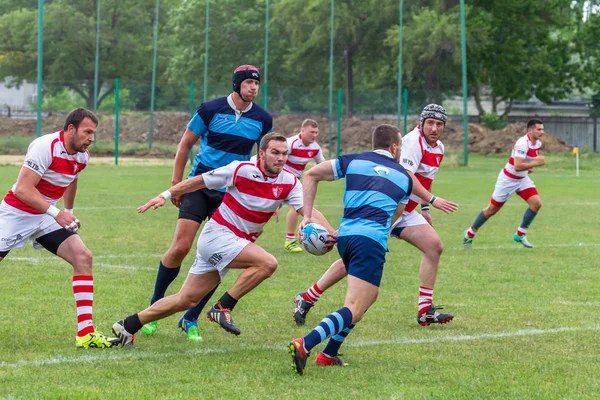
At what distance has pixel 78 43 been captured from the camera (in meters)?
67.0

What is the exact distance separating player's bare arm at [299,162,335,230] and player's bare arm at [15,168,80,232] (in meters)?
1.73

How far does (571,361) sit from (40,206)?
4.11 metres

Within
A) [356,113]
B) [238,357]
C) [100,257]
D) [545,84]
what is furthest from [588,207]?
[545,84]

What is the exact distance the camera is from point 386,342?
8.14 meters

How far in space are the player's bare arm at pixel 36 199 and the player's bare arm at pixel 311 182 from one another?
1.73 m

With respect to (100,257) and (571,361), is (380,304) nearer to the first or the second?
(571,361)

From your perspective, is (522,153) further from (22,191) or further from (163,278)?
(22,191)

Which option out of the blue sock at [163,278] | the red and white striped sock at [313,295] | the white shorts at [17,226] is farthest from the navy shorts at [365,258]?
the white shorts at [17,226]

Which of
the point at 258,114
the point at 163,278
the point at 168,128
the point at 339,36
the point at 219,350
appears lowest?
the point at 219,350

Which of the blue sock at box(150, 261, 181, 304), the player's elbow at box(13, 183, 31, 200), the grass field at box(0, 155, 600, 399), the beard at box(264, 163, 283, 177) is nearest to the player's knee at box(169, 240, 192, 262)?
the blue sock at box(150, 261, 181, 304)

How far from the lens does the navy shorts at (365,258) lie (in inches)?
283

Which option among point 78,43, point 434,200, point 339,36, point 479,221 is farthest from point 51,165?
point 78,43

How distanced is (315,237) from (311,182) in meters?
0.43

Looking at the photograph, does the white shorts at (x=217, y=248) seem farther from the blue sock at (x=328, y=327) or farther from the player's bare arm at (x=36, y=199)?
the blue sock at (x=328, y=327)
